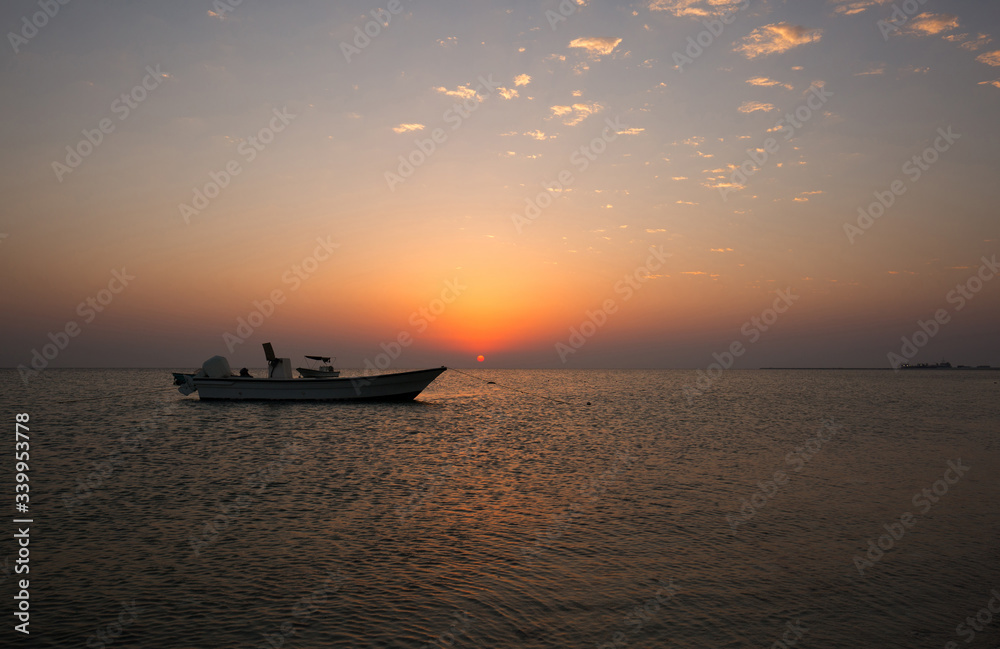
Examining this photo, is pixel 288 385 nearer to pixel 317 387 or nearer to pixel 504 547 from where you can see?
pixel 317 387

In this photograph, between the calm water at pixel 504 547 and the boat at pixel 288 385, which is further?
the boat at pixel 288 385

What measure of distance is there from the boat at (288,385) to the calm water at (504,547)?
26.1m

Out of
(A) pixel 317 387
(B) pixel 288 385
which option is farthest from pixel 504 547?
(B) pixel 288 385

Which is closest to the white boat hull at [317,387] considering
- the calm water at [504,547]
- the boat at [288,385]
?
the boat at [288,385]

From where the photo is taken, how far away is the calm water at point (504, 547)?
9.36 m

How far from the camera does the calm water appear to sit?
9.36m

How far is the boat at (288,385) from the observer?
56812 mm

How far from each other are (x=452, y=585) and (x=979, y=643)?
852 centimetres

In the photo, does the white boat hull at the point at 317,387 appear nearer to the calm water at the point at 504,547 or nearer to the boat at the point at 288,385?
the boat at the point at 288,385

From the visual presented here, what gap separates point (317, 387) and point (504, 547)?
155 feet

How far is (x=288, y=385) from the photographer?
56844 millimetres

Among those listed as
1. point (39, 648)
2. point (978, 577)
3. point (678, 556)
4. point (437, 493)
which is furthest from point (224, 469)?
point (978, 577)

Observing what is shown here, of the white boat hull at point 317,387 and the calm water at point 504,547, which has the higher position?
the white boat hull at point 317,387

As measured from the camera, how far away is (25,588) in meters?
10.5
